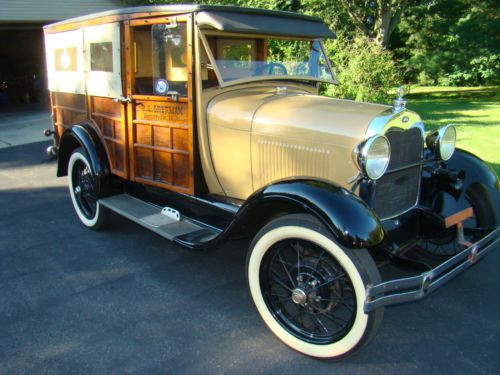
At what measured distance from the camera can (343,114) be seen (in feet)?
9.33

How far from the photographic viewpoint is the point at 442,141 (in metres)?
3.20

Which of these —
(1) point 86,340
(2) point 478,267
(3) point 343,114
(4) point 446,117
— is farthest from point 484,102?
(1) point 86,340

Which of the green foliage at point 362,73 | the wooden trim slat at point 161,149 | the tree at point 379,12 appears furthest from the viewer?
the tree at point 379,12

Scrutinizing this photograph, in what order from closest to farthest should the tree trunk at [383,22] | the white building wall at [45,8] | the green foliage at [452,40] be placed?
the white building wall at [45,8], the green foliage at [452,40], the tree trunk at [383,22]

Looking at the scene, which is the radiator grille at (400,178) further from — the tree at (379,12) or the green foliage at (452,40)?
the green foliage at (452,40)

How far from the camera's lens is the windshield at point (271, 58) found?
3473 mm

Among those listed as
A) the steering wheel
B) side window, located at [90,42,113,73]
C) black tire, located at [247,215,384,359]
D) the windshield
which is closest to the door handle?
side window, located at [90,42,113,73]

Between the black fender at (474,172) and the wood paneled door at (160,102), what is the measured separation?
2042mm

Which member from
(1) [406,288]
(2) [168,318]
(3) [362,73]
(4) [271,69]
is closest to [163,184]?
(2) [168,318]

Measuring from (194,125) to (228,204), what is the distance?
65 cm

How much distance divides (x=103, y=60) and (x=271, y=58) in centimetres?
149

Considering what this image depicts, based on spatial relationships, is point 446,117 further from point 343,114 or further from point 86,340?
point 86,340

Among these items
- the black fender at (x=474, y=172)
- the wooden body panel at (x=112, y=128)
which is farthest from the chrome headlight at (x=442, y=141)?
the wooden body panel at (x=112, y=128)

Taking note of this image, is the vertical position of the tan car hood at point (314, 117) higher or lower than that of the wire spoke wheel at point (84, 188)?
higher
